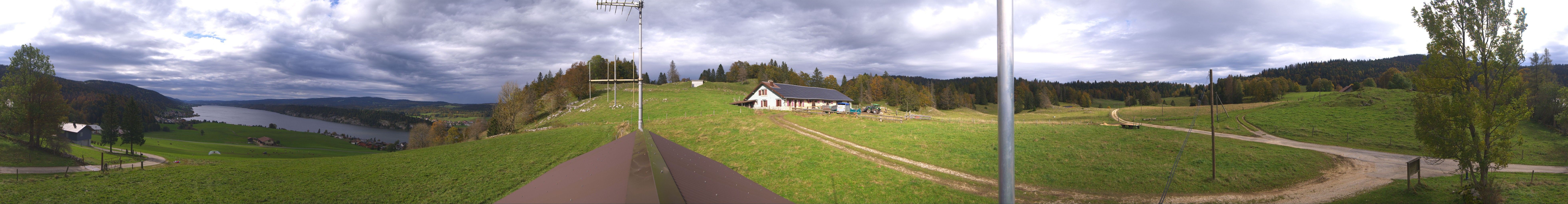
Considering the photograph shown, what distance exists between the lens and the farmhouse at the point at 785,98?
4603 centimetres

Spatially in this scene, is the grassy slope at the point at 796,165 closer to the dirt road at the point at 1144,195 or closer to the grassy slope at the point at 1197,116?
the dirt road at the point at 1144,195

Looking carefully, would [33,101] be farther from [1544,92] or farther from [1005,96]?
[1544,92]

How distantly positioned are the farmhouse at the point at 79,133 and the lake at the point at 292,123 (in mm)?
9663

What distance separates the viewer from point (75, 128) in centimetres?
1916

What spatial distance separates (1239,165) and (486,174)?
2741 cm

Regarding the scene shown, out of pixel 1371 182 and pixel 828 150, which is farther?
pixel 828 150

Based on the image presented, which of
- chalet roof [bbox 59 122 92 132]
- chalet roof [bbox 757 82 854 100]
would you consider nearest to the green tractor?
chalet roof [bbox 757 82 854 100]

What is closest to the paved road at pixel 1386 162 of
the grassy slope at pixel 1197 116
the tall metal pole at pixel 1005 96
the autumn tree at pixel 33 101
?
the grassy slope at pixel 1197 116

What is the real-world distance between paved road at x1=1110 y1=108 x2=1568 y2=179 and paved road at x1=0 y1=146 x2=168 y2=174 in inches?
1349

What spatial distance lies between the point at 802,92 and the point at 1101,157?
3381 cm

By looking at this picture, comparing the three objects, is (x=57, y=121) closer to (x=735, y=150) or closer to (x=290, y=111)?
(x=735, y=150)

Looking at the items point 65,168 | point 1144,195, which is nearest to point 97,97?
point 65,168

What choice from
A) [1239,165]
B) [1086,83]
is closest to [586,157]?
[1239,165]

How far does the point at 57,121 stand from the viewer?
16359 millimetres
